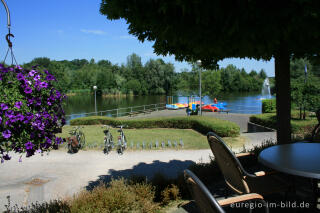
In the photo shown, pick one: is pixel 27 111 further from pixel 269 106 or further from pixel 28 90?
pixel 269 106

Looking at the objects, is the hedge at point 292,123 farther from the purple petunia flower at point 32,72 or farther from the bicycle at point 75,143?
the purple petunia flower at point 32,72

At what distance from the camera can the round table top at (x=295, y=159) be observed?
8.30 ft

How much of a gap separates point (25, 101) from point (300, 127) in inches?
429

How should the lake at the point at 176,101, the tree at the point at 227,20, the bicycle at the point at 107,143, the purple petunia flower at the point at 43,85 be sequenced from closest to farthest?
the tree at the point at 227,20 < the purple petunia flower at the point at 43,85 < the bicycle at the point at 107,143 < the lake at the point at 176,101

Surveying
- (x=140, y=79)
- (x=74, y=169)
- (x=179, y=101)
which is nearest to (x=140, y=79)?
(x=140, y=79)

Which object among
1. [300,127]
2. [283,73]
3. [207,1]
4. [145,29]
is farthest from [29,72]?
[300,127]

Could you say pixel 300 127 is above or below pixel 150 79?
below

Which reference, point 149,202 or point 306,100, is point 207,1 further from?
point 306,100

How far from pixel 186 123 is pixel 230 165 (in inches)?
456

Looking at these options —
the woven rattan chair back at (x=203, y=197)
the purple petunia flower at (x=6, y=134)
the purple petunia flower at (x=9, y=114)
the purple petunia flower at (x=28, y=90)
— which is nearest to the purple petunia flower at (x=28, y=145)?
the purple petunia flower at (x=6, y=134)

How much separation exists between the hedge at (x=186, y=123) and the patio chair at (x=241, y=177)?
7939 millimetres

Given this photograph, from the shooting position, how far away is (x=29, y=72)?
8.95 feet

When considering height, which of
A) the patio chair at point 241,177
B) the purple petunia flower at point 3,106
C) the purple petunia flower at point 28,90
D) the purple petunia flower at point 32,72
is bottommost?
the patio chair at point 241,177

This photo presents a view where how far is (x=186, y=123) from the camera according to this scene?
14508 millimetres
